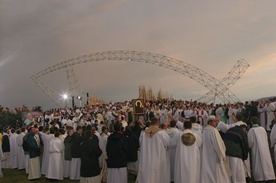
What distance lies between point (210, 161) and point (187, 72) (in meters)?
36.5

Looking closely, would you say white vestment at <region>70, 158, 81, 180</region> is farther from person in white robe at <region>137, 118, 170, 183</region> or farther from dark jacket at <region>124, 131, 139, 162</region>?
person in white robe at <region>137, 118, 170, 183</region>

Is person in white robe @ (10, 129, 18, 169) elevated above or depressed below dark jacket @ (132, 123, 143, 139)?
below

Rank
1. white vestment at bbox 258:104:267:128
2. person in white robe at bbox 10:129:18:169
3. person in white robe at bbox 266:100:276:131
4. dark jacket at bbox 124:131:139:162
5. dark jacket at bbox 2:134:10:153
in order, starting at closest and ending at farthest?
dark jacket at bbox 124:131:139:162, dark jacket at bbox 2:134:10:153, person in white robe at bbox 10:129:18:169, person in white robe at bbox 266:100:276:131, white vestment at bbox 258:104:267:128

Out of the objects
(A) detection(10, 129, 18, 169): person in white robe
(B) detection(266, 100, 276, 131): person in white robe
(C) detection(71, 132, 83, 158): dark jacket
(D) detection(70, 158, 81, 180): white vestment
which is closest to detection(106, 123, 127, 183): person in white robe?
(C) detection(71, 132, 83, 158): dark jacket

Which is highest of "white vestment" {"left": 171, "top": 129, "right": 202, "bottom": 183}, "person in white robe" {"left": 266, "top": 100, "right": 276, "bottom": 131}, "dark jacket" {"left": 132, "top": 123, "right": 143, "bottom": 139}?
"person in white robe" {"left": 266, "top": 100, "right": 276, "bottom": 131}

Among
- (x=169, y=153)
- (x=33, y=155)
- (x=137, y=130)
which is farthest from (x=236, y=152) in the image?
(x=33, y=155)

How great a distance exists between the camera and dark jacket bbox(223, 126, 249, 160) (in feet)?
31.9

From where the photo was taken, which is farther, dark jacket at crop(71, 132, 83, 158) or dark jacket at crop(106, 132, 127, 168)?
dark jacket at crop(71, 132, 83, 158)

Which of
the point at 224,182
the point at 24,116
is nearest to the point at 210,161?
the point at 224,182

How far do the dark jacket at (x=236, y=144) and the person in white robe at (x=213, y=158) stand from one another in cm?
48

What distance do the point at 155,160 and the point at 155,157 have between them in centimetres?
10

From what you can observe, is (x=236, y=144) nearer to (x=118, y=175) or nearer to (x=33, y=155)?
(x=118, y=175)

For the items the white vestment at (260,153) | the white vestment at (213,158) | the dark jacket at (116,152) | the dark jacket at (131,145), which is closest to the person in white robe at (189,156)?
the white vestment at (213,158)

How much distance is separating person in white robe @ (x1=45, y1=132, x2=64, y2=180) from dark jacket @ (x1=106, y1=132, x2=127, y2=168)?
3.62 m
